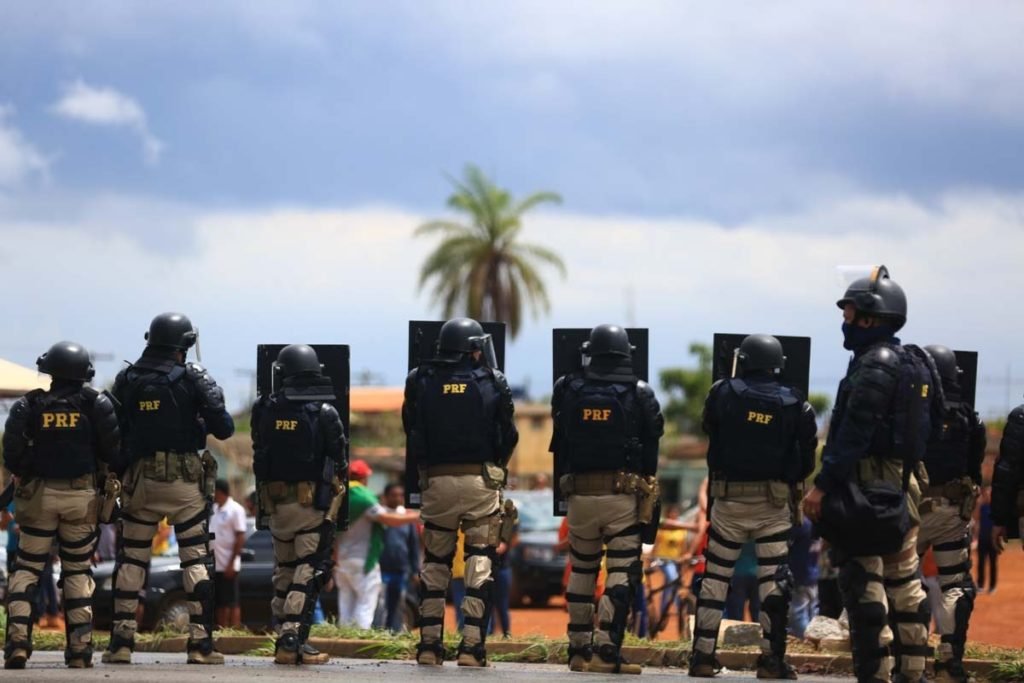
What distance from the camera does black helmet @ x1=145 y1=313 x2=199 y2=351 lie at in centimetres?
1120

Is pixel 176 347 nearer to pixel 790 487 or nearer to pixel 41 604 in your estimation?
pixel 790 487

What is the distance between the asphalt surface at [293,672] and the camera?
9.57m

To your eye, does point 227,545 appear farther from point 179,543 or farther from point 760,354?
point 760,354

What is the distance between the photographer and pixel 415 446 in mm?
Answer: 11156

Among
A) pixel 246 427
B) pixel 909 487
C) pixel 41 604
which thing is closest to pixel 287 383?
pixel 909 487

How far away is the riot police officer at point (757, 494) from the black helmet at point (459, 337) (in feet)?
5.56

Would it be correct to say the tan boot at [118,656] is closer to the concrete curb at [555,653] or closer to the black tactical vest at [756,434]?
the concrete curb at [555,653]

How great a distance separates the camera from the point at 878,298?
8.62 meters

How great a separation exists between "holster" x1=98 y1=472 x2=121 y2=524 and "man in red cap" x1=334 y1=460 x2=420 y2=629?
4.50 m

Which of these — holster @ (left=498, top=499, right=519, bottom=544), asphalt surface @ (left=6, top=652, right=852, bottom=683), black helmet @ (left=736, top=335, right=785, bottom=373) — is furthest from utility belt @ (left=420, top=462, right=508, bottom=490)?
black helmet @ (left=736, top=335, right=785, bottom=373)

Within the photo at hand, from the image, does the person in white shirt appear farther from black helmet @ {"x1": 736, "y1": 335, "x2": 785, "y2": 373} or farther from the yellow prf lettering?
black helmet @ {"x1": 736, "y1": 335, "x2": 785, "y2": 373}

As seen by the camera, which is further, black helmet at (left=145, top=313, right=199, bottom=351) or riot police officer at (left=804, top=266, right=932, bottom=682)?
black helmet at (left=145, top=313, right=199, bottom=351)

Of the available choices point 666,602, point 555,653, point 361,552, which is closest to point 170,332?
point 555,653

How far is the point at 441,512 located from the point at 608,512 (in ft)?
3.81
